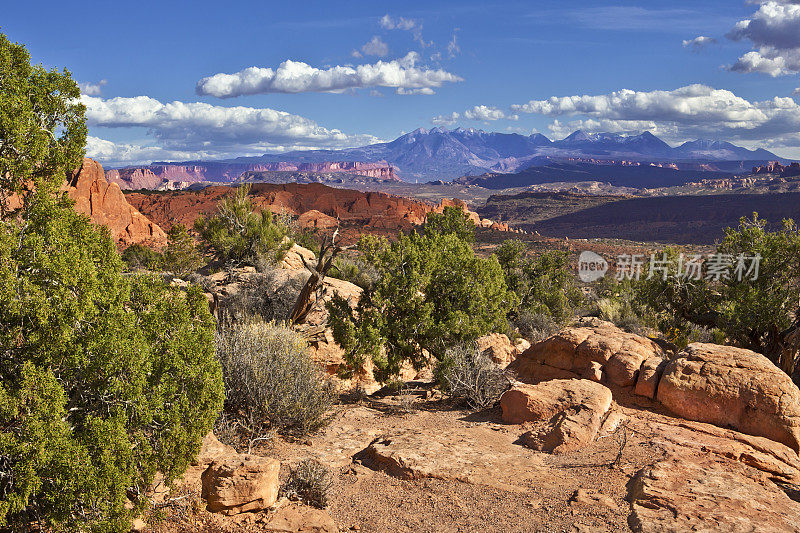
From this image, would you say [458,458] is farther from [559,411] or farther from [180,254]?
[180,254]

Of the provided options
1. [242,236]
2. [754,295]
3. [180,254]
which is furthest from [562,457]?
[180,254]

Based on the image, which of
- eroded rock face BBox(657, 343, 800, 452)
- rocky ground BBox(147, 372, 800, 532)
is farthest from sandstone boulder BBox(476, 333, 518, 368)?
eroded rock face BBox(657, 343, 800, 452)

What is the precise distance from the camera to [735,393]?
9797mm

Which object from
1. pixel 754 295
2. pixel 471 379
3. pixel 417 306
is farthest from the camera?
pixel 754 295

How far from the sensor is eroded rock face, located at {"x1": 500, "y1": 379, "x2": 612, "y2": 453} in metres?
8.78

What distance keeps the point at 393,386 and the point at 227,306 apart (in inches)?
280

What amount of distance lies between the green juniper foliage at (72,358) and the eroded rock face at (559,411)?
212 inches

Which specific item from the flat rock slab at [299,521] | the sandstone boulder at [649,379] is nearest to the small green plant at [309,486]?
the flat rock slab at [299,521]

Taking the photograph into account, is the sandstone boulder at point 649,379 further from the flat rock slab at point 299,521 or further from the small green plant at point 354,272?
the small green plant at point 354,272

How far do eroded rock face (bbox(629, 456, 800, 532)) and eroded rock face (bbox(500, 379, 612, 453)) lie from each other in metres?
1.42

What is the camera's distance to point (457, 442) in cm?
891

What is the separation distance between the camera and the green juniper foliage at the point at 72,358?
496cm

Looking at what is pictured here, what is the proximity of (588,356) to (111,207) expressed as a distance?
73.6 m

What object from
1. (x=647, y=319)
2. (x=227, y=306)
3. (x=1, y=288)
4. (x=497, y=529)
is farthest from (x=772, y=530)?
(x=647, y=319)
